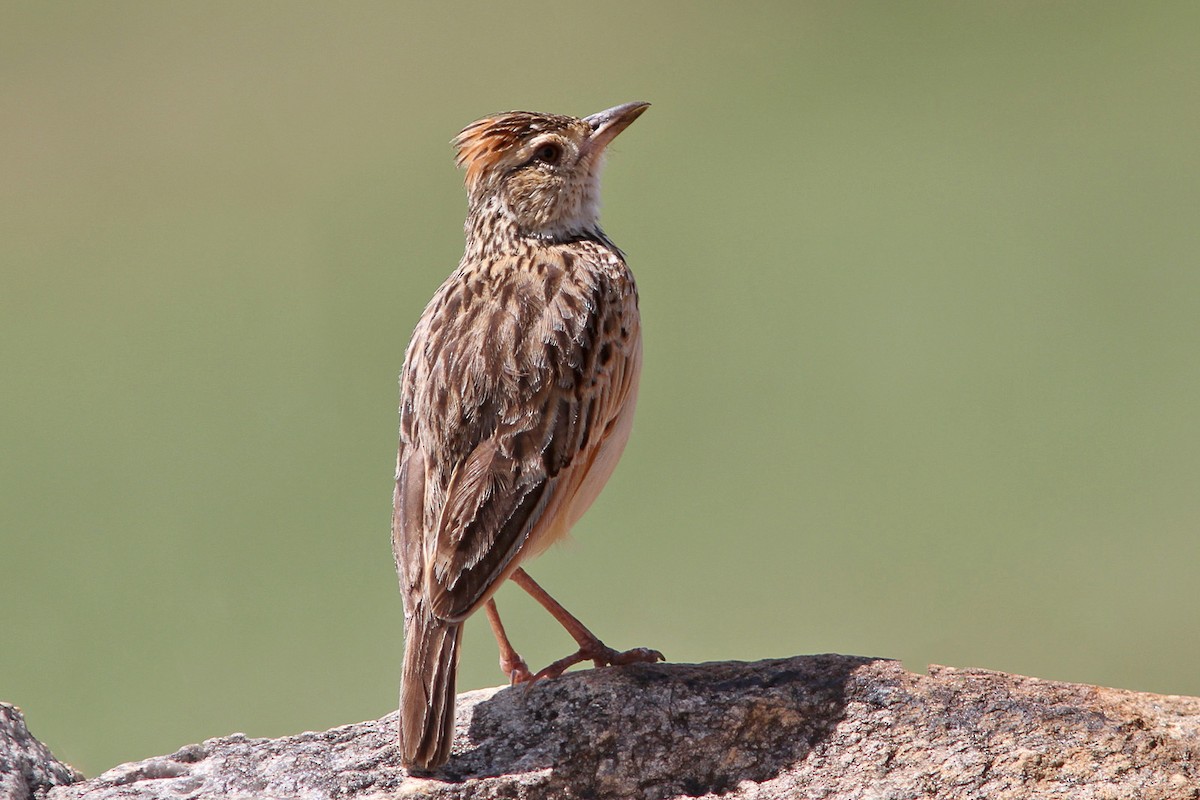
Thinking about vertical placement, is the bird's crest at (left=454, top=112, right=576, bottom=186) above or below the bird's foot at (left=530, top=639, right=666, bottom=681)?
above

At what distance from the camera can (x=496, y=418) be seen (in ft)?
17.9

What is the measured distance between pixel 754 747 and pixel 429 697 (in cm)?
126

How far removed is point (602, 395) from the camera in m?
5.80

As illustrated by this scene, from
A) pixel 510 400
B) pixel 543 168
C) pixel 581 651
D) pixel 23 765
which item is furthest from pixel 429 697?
pixel 543 168

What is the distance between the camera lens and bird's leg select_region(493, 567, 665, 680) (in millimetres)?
5586

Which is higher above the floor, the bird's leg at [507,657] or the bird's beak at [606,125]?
the bird's beak at [606,125]

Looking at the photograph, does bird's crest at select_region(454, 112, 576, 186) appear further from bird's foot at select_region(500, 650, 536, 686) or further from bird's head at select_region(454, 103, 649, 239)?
bird's foot at select_region(500, 650, 536, 686)

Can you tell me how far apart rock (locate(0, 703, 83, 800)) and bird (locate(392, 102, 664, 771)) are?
54.1 inches

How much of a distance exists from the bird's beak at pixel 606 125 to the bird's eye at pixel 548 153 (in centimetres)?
15

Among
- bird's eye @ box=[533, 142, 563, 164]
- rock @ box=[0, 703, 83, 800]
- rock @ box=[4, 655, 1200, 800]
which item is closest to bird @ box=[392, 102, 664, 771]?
bird's eye @ box=[533, 142, 563, 164]

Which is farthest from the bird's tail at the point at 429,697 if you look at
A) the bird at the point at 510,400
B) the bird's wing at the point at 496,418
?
the bird's wing at the point at 496,418

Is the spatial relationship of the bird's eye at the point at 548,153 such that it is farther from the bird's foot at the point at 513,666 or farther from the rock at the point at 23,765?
the rock at the point at 23,765

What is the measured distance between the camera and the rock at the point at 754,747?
4688 millimetres

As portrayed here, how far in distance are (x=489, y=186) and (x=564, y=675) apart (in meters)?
2.82
